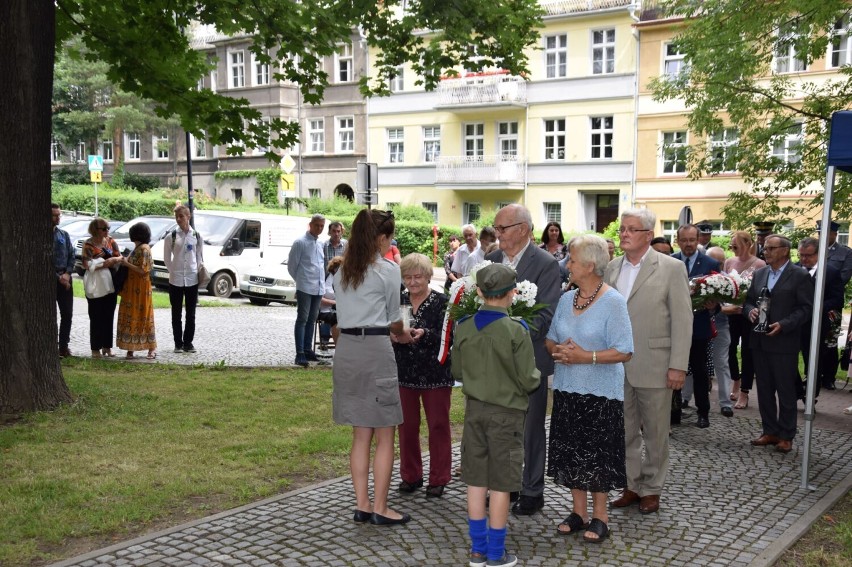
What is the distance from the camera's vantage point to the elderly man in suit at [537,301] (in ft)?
20.0

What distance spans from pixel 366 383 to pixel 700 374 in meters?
4.76

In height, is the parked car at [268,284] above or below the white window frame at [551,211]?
below

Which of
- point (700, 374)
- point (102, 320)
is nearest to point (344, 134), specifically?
point (102, 320)

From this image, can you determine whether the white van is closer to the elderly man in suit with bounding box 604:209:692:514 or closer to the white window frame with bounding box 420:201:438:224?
the elderly man in suit with bounding box 604:209:692:514

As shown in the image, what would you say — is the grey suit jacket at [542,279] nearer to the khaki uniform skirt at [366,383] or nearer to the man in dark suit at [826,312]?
the khaki uniform skirt at [366,383]

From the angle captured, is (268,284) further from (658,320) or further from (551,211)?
(551,211)

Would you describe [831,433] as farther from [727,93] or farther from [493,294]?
[727,93]

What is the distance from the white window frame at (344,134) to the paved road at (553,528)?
39326 millimetres

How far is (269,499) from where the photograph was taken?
20.3 feet

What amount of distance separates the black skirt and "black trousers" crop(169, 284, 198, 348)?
8415mm

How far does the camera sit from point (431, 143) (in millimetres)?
42969

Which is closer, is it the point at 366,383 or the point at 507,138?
the point at 366,383

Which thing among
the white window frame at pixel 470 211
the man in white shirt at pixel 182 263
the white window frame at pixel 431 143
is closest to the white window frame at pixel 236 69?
the white window frame at pixel 431 143

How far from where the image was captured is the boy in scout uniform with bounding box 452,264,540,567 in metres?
5.00
